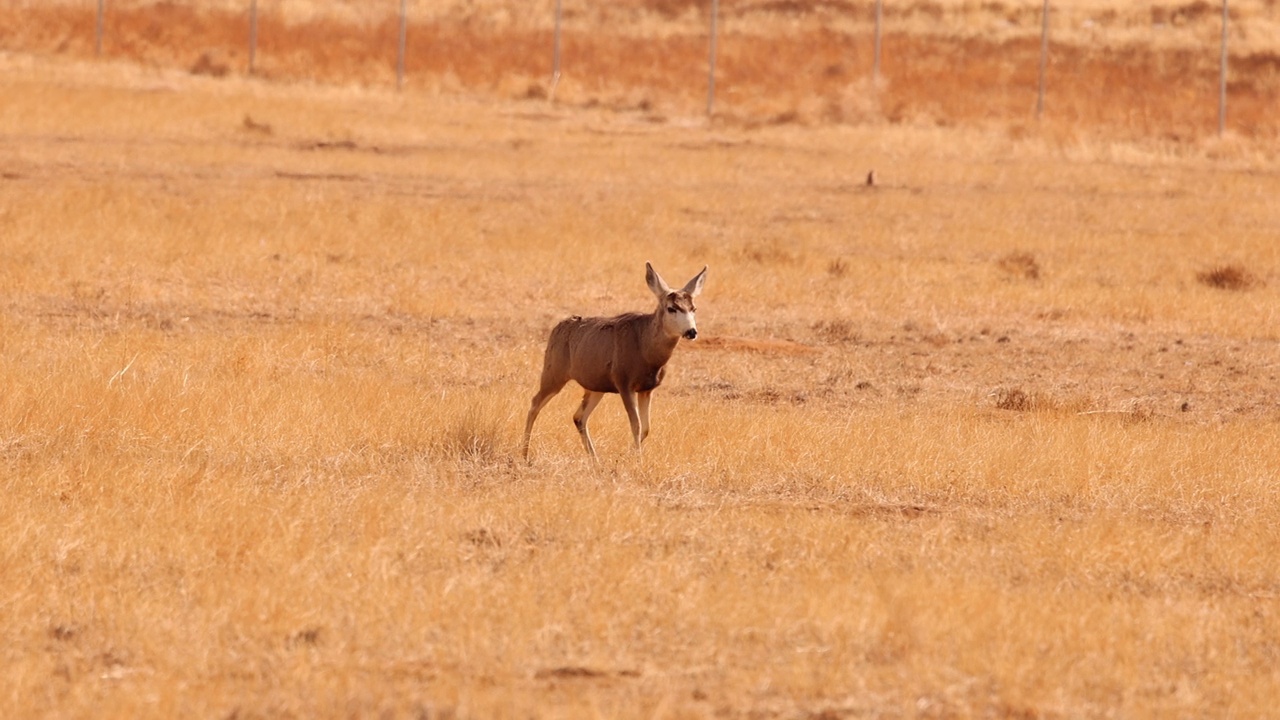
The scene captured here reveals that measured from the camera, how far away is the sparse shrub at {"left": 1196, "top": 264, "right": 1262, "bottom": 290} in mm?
19891

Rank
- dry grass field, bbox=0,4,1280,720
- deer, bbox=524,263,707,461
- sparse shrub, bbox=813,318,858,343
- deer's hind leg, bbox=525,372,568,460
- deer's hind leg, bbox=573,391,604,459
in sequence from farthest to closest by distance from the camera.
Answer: sparse shrub, bbox=813,318,858,343 → deer's hind leg, bbox=525,372,568,460 → deer's hind leg, bbox=573,391,604,459 → deer, bbox=524,263,707,461 → dry grass field, bbox=0,4,1280,720

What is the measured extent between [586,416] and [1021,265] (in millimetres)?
11066

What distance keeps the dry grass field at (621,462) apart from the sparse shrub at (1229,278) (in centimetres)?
6

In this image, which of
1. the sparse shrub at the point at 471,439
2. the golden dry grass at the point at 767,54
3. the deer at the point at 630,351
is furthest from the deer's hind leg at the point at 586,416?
the golden dry grass at the point at 767,54

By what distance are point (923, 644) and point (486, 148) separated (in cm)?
2503

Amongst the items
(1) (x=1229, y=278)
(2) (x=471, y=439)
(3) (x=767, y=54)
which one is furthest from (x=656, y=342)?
(3) (x=767, y=54)

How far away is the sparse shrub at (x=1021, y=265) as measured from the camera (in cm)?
2017

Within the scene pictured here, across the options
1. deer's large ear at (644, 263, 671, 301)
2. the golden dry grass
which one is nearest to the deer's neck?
deer's large ear at (644, 263, 671, 301)

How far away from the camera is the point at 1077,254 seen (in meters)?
22.0

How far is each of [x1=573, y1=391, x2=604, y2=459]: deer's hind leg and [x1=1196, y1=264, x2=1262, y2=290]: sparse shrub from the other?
11.1 m

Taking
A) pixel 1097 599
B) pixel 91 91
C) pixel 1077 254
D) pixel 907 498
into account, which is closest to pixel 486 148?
pixel 91 91

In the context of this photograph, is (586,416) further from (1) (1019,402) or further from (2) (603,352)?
(1) (1019,402)

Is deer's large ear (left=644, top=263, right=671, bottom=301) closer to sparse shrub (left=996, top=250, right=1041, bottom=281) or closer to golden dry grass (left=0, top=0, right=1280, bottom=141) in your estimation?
sparse shrub (left=996, top=250, right=1041, bottom=281)

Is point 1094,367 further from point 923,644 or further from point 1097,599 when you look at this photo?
point 923,644
